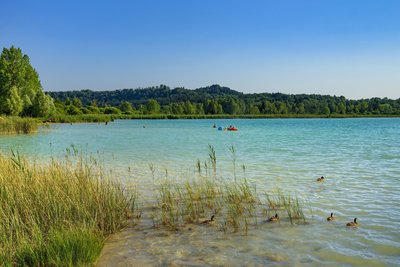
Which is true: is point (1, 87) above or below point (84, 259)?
above

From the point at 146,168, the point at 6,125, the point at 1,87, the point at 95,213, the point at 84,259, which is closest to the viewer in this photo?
the point at 84,259

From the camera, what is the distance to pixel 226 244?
21.9 ft

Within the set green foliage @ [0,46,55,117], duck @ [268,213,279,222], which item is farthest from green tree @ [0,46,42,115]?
duck @ [268,213,279,222]

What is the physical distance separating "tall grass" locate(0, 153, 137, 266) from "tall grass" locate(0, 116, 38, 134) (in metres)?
31.0

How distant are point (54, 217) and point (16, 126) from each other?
117 feet

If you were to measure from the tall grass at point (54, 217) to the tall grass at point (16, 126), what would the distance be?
31.0 metres

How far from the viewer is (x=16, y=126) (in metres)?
38.6

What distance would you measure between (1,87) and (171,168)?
2173 inches

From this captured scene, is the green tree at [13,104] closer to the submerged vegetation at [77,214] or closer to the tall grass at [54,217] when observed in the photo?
the submerged vegetation at [77,214]

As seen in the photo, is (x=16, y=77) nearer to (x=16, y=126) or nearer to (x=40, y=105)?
(x=40, y=105)

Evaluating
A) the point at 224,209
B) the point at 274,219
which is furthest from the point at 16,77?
the point at 274,219

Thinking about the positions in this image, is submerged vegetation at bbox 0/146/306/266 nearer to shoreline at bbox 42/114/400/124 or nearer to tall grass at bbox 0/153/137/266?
tall grass at bbox 0/153/137/266

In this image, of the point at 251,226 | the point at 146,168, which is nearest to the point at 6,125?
the point at 146,168

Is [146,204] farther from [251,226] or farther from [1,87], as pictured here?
[1,87]
